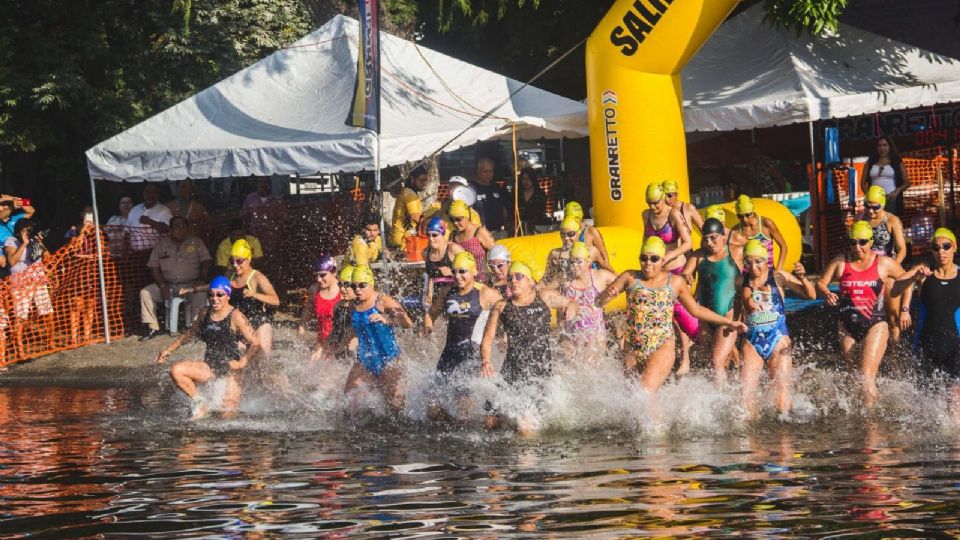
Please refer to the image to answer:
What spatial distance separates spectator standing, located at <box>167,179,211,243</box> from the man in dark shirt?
370 cm

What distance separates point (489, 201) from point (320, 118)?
271 centimetres

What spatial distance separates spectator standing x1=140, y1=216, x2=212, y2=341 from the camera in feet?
57.2

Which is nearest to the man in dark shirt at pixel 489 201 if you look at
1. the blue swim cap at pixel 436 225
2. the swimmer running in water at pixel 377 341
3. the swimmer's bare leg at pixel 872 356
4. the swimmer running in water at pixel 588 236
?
the blue swim cap at pixel 436 225

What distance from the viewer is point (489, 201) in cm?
1842

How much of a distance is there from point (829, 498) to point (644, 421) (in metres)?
2.84

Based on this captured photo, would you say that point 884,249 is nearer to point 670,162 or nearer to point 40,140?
point 670,162

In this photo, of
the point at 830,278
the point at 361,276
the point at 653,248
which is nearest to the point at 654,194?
the point at 830,278

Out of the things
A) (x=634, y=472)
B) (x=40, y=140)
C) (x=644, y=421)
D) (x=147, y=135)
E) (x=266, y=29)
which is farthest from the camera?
(x=266, y=29)

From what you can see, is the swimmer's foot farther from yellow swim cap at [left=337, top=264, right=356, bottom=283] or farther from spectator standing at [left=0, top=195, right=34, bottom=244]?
spectator standing at [left=0, top=195, right=34, bottom=244]

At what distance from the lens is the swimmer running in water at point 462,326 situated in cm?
1147

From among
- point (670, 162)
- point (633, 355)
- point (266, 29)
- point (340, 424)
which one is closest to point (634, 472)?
point (633, 355)

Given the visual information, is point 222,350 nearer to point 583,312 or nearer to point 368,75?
point 583,312

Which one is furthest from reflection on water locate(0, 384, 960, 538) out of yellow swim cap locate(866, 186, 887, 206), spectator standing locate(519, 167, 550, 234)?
spectator standing locate(519, 167, 550, 234)

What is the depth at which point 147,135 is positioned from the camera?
17266 millimetres
